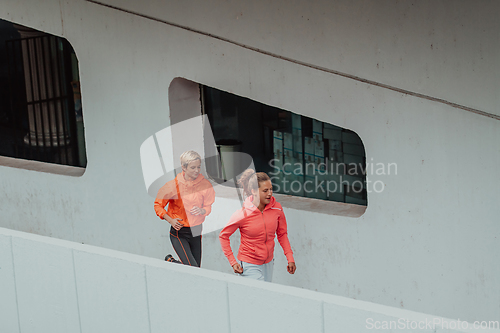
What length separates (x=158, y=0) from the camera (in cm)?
619

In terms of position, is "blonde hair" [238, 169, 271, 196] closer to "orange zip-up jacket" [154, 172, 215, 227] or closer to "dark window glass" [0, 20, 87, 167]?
"orange zip-up jacket" [154, 172, 215, 227]

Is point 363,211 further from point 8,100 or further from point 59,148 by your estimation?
point 8,100

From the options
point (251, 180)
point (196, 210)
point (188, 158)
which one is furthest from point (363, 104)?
point (196, 210)

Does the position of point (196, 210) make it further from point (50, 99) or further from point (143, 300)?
point (50, 99)

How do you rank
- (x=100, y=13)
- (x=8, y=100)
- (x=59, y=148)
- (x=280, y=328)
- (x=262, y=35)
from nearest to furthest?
(x=280, y=328), (x=262, y=35), (x=100, y=13), (x=59, y=148), (x=8, y=100)

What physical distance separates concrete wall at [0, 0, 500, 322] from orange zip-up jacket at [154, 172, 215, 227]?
1.08 metres

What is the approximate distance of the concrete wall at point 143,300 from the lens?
8.51ft

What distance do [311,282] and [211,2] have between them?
3.03 m

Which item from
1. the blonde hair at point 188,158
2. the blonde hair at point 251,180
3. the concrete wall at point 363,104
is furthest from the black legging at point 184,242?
the concrete wall at point 363,104

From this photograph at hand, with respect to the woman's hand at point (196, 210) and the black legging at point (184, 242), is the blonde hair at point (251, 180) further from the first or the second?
the black legging at point (184, 242)

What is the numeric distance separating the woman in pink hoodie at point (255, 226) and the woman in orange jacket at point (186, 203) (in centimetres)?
59

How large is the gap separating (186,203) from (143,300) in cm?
206

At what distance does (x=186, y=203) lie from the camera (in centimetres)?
525

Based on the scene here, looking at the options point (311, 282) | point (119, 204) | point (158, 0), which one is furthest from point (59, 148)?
point (311, 282)
